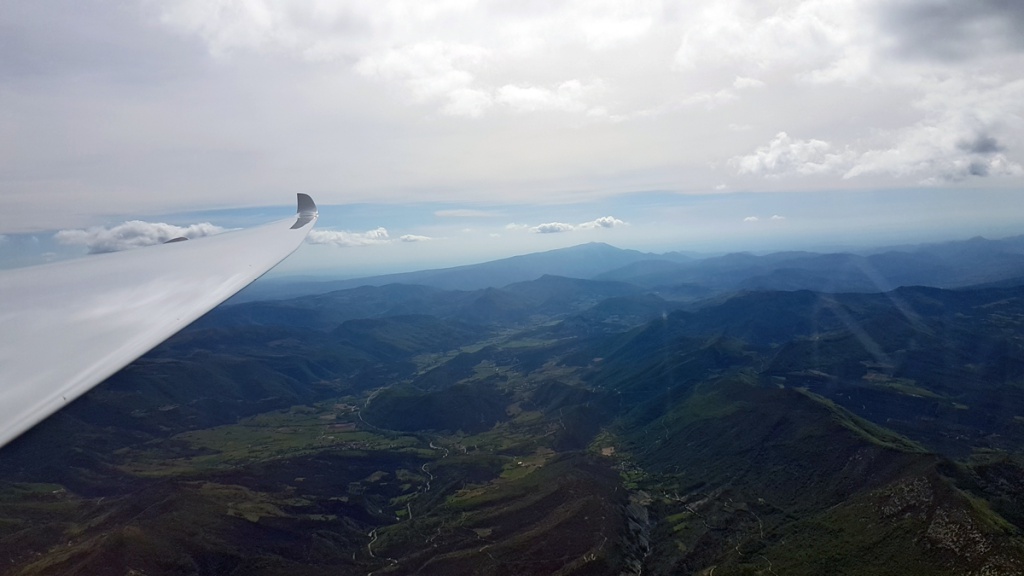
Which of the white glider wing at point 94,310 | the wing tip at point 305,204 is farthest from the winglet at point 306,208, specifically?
the white glider wing at point 94,310

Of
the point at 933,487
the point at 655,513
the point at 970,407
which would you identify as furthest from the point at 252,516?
the point at 970,407

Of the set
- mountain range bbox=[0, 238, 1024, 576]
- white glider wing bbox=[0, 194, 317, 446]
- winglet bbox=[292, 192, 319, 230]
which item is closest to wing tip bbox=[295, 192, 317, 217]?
Result: winglet bbox=[292, 192, 319, 230]

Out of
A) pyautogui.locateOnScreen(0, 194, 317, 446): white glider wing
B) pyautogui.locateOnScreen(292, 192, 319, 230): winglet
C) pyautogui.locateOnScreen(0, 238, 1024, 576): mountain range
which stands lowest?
pyautogui.locateOnScreen(0, 238, 1024, 576): mountain range

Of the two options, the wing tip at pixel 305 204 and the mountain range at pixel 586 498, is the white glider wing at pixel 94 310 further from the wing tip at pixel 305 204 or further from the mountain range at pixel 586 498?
the mountain range at pixel 586 498

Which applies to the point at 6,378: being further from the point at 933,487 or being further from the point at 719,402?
the point at 719,402

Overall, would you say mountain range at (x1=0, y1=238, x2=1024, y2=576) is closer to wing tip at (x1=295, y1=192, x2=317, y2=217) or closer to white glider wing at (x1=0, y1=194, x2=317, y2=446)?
wing tip at (x1=295, y1=192, x2=317, y2=217)

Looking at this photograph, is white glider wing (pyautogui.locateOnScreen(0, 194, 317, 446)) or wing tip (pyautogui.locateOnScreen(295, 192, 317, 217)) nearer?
white glider wing (pyautogui.locateOnScreen(0, 194, 317, 446))

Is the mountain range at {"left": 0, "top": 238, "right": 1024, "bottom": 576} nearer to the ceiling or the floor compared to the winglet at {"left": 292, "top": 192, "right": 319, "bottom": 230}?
nearer to the floor

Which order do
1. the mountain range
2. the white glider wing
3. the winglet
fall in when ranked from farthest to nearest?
the mountain range < the winglet < the white glider wing
